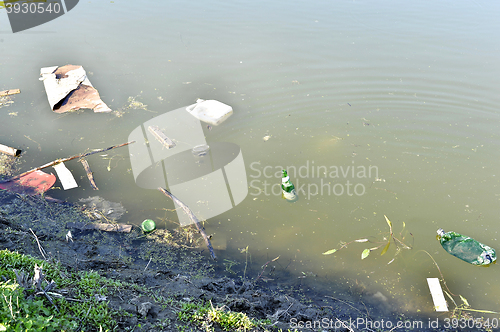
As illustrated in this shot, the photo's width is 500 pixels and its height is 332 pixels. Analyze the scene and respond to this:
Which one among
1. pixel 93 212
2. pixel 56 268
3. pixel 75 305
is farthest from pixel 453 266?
pixel 93 212

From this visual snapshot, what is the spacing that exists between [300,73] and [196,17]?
467cm

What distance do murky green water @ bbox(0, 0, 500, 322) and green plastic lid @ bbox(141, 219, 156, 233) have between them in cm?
17

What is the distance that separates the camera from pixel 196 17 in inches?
390

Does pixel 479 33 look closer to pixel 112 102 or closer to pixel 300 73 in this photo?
pixel 300 73

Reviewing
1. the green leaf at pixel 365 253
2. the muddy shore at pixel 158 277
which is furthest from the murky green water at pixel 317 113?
the muddy shore at pixel 158 277

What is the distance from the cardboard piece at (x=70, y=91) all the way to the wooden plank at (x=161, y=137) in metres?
1.28

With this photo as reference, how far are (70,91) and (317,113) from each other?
5.54 m

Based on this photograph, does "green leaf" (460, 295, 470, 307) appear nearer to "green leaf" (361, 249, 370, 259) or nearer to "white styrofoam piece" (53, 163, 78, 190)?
"green leaf" (361, 249, 370, 259)

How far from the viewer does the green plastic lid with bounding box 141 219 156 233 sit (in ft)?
14.1

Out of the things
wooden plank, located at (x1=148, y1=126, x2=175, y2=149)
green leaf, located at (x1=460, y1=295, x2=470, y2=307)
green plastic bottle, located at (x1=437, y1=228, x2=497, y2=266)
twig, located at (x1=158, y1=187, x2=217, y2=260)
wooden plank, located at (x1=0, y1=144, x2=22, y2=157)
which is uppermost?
wooden plank, located at (x1=0, y1=144, x2=22, y2=157)

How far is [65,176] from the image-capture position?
5.04m

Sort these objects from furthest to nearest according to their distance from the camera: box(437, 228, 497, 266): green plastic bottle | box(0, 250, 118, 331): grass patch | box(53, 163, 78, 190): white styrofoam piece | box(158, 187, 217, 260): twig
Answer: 1. box(53, 163, 78, 190): white styrofoam piece
2. box(158, 187, 217, 260): twig
3. box(437, 228, 497, 266): green plastic bottle
4. box(0, 250, 118, 331): grass patch

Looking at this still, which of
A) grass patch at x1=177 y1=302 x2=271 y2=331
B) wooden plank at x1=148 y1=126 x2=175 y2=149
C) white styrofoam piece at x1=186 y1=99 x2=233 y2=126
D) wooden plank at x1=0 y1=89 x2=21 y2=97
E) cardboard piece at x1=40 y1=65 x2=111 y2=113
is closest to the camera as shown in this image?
grass patch at x1=177 y1=302 x2=271 y2=331

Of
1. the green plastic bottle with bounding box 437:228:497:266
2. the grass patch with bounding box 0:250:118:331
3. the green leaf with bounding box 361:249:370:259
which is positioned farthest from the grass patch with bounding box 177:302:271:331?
the green plastic bottle with bounding box 437:228:497:266
